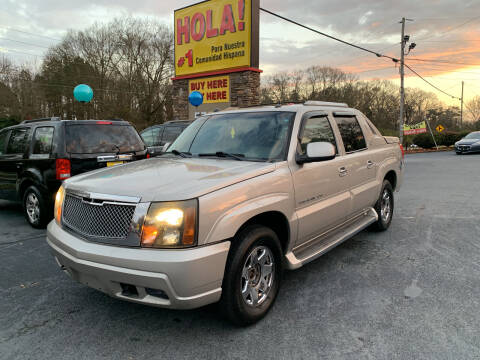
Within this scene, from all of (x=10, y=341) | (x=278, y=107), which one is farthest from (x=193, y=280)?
(x=278, y=107)

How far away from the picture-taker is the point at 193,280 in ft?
8.09

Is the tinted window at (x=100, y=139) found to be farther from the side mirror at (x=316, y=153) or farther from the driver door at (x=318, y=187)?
the side mirror at (x=316, y=153)

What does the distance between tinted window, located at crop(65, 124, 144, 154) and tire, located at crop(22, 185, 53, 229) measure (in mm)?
949

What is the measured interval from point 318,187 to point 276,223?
0.67 meters

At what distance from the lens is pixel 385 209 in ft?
18.9

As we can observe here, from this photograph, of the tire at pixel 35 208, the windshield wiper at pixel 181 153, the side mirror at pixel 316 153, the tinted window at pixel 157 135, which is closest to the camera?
the side mirror at pixel 316 153

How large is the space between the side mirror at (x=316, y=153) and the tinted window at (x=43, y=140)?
434 cm

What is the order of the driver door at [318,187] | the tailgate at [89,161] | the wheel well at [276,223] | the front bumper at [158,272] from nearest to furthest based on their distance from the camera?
the front bumper at [158,272]
the wheel well at [276,223]
the driver door at [318,187]
the tailgate at [89,161]

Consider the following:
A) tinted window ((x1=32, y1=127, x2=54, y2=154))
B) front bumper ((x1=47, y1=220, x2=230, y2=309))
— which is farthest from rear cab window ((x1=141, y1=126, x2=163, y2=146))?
front bumper ((x1=47, y1=220, x2=230, y2=309))

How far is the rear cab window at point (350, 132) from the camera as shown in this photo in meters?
4.50

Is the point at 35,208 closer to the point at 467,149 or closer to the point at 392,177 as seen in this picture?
the point at 392,177

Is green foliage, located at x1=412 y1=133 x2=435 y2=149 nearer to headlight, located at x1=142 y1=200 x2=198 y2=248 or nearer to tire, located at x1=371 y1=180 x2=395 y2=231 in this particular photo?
tire, located at x1=371 y1=180 x2=395 y2=231

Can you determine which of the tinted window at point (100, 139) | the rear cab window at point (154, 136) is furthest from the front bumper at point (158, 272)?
the rear cab window at point (154, 136)

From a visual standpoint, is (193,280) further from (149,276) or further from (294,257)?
(294,257)
